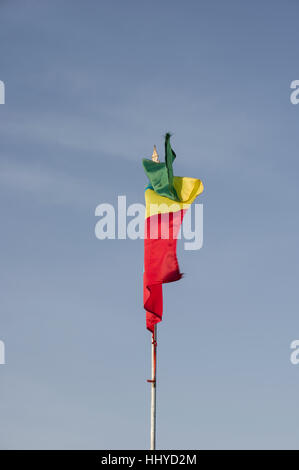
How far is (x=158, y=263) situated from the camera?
190 ft

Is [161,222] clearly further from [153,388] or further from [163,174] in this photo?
[153,388]

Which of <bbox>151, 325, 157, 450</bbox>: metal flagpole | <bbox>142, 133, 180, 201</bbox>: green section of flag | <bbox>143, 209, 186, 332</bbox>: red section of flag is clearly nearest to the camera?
<bbox>151, 325, 157, 450</bbox>: metal flagpole

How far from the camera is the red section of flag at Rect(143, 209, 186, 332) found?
57.6 metres

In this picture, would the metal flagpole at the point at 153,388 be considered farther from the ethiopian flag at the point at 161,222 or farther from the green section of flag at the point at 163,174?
the green section of flag at the point at 163,174

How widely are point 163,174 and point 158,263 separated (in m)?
5.30

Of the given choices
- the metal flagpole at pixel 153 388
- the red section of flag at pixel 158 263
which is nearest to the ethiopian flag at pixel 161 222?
the red section of flag at pixel 158 263

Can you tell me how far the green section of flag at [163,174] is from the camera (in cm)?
5934

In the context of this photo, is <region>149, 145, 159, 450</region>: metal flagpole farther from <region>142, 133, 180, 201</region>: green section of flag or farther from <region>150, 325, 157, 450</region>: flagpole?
<region>142, 133, 180, 201</region>: green section of flag

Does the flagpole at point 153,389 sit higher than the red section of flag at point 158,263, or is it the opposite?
the red section of flag at point 158,263

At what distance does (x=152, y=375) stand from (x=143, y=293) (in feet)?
15.4

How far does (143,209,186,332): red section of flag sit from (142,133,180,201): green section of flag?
1.73 meters

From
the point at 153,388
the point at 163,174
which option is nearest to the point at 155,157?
the point at 163,174

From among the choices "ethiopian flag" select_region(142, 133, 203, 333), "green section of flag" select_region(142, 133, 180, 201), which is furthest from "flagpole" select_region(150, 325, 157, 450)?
"green section of flag" select_region(142, 133, 180, 201)
